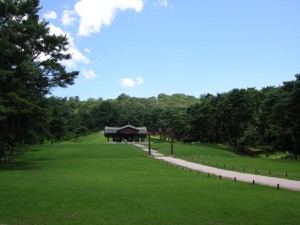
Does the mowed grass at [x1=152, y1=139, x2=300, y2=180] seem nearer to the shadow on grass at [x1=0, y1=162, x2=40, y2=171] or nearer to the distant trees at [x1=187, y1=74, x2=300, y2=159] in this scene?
the distant trees at [x1=187, y1=74, x2=300, y2=159]

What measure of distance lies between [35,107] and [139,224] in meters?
20.9

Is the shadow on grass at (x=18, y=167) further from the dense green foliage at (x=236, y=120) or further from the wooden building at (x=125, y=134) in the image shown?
the wooden building at (x=125, y=134)

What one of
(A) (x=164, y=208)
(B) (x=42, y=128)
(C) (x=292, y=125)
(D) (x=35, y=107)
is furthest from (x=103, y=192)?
(C) (x=292, y=125)

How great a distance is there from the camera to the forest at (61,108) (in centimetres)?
2828

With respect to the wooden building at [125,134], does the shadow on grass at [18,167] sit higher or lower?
lower

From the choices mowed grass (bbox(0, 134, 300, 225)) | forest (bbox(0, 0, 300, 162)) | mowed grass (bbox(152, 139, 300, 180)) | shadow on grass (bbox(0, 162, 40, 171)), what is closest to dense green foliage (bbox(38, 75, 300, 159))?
forest (bbox(0, 0, 300, 162))

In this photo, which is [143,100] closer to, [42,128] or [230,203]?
[42,128]

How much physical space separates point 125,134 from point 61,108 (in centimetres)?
3461

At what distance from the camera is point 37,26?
29547 mm

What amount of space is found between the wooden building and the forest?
10401 millimetres

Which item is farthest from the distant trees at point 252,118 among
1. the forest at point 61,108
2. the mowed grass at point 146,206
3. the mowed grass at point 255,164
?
the mowed grass at point 146,206

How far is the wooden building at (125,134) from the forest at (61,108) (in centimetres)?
1040

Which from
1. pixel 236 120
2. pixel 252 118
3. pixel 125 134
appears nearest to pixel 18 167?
pixel 252 118

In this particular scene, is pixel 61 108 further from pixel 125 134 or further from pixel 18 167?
pixel 125 134
